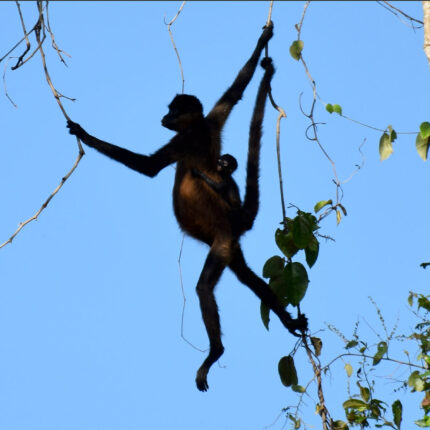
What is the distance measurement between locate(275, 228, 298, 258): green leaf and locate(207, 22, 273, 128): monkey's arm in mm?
2606

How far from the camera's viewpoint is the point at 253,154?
6953 mm

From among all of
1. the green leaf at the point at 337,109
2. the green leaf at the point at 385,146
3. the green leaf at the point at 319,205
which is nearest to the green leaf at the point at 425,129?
the green leaf at the point at 385,146

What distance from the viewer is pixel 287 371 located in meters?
5.68

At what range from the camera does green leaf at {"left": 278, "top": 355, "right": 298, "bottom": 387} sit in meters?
5.68

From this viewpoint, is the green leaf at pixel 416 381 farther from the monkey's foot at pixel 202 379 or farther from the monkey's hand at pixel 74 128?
the monkey's hand at pixel 74 128

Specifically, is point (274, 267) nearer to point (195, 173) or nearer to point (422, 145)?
point (422, 145)

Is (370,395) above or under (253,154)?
under

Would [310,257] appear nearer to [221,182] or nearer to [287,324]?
[287,324]

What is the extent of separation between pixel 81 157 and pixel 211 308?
212 cm

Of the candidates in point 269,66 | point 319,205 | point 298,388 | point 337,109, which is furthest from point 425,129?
point 269,66

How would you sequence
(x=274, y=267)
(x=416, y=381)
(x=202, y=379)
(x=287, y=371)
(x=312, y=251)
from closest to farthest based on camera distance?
(x=416, y=381)
(x=312, y=251)
(x=287, y=371)
(x=274, y=267)
(x=202, y=379)

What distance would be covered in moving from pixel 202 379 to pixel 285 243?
1781mm

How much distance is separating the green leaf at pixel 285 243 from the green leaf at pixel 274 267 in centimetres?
11

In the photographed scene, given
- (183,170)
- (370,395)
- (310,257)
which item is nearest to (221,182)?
(183,170)
